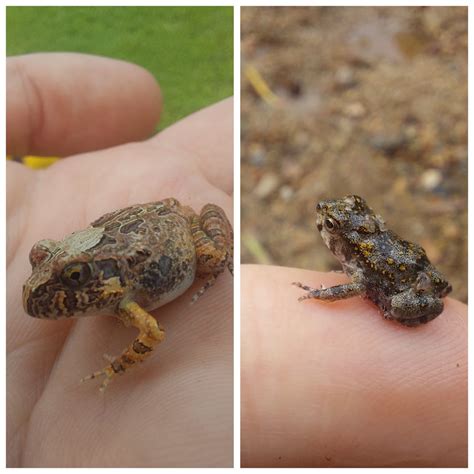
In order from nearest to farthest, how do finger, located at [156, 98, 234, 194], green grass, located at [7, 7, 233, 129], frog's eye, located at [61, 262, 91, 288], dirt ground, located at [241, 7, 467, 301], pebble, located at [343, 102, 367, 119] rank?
frog's eye, located at [61, 262, 91, 288], green grass, located at [7, 7, 233, 129], finger, located at [156, 98, 234, 194], dirt ground, located at [241, 7, 467, 301], pebble, located at [343, 102, 367, 119]

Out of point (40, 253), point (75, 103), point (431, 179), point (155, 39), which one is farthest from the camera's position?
point (431, 179)

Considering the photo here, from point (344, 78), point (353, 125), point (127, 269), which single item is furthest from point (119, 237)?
point (344, 78)

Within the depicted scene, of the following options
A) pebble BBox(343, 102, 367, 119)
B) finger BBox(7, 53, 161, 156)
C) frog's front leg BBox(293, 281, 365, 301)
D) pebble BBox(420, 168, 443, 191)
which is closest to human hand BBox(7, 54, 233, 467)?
finger BBox(7, 53, 161, 156)

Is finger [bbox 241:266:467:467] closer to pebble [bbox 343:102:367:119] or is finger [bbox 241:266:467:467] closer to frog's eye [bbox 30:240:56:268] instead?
frog's eye [bbox 30:240:56:268]

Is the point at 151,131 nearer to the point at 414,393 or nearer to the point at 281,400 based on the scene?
the point at 281,400

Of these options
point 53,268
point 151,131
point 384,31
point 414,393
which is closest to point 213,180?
point 151,131

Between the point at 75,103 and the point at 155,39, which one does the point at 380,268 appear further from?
the point at 75,103

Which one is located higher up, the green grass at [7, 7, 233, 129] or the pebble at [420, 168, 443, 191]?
the green grass at [7, 7, 233, 129]
